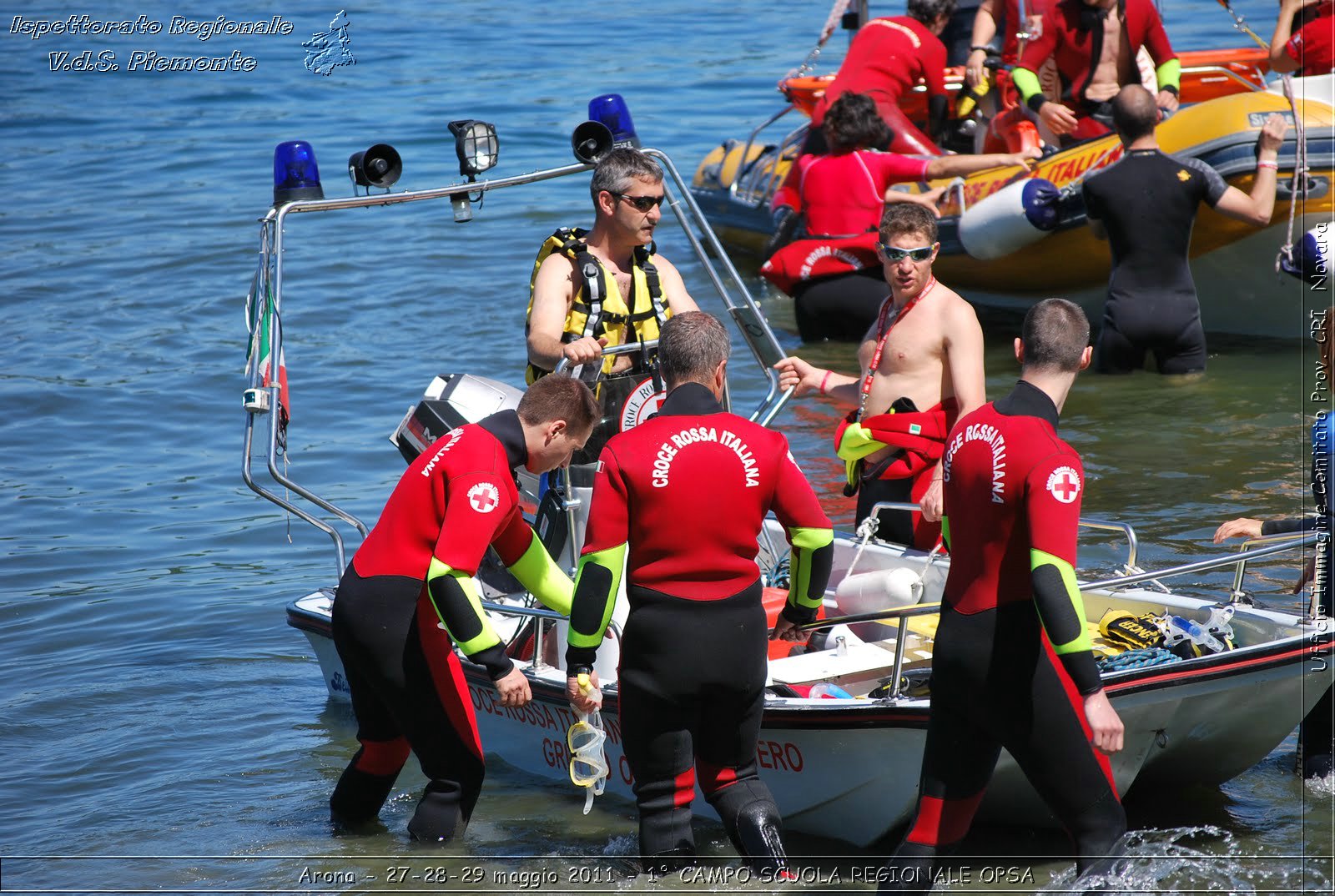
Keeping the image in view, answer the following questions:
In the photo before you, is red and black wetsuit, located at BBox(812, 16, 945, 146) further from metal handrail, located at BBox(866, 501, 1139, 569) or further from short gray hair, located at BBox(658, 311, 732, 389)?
short gray hair, located at BBox(658, 311, 732, 389)

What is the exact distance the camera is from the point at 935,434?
5367 mm

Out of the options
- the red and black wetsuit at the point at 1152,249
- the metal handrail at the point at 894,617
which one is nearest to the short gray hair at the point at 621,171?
the metal handrail at the point at 894,617

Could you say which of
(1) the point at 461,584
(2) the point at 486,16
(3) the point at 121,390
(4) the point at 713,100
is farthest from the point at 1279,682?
(2) the point at 486,16

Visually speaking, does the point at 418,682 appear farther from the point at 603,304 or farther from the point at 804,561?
the point at 603,304

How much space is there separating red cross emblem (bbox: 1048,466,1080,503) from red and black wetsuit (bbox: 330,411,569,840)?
154 cm

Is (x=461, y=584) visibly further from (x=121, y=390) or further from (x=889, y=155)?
(x=121, y=390)

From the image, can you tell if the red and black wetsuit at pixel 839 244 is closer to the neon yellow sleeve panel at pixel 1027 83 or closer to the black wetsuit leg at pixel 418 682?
the neon yellow sleeve panel at pixel 1027 83

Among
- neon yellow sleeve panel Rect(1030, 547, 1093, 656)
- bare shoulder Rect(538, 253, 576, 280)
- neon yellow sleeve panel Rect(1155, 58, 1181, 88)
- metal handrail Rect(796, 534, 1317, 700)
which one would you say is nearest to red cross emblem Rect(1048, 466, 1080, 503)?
neon yellow sleeve panel Rect(1030, 547, 1093, 656)

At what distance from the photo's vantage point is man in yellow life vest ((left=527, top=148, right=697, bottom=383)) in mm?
5230

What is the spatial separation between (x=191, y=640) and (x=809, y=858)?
375cm

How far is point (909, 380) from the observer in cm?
544

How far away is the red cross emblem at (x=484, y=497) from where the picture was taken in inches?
163

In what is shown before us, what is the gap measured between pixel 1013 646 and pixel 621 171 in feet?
7.76

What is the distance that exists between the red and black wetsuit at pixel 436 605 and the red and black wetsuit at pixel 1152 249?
5.06 m
